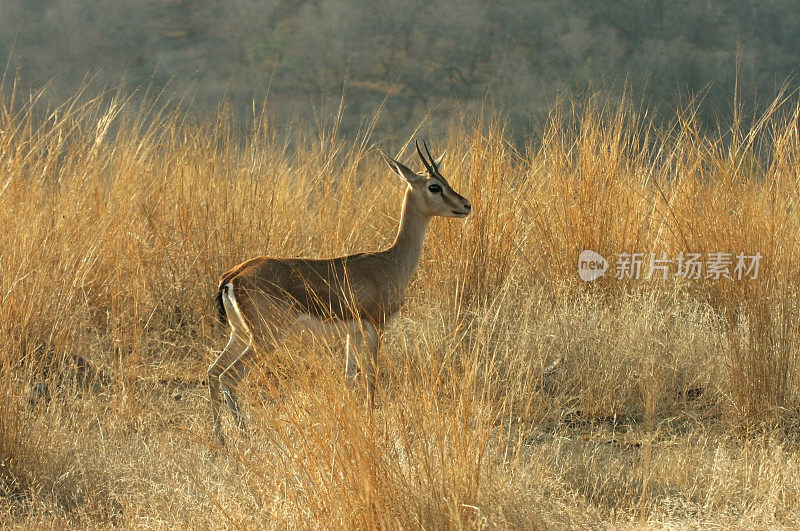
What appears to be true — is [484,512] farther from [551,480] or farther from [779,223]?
[779,223]

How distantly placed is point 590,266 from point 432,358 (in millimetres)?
2748

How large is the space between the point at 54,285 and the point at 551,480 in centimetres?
223

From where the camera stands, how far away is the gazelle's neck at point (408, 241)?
13.2ft

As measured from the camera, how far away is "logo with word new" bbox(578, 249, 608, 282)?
5.04 m

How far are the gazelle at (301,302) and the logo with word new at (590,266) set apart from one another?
4.24ft

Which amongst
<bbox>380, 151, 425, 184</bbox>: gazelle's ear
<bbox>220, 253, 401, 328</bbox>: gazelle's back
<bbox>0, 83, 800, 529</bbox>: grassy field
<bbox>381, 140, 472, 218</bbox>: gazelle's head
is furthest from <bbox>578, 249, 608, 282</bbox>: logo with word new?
<bbox>220, 253, 401, 328</bbox>: gazelle's back

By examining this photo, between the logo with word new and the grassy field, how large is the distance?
0.04m

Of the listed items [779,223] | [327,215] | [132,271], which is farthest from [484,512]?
[327,215]

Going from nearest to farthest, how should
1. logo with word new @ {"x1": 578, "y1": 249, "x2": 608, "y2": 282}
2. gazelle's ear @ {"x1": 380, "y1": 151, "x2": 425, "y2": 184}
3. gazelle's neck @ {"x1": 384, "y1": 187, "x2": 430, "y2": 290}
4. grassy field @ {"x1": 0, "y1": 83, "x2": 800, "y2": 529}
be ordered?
1. grassy field @ {"x1": 0, "y1": 83, "x2": 800, "y2": 529}
2. gazelle's ear @ {"x1": 380, "y1": 151, "x2": 425, "y2": 184}
3. gazelle's neck @ {"x1": 384, "y1": 187, "x2": 430, "y2": 290}
4. logo with word new @ {"x1": 578, "y1": 249, "x2": 608, "y2": 282}

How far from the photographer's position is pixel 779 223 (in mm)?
3822

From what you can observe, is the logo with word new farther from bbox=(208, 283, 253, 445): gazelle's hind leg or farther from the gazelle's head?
bbox=(208, 283, 253, 445): gazelle's hind leg

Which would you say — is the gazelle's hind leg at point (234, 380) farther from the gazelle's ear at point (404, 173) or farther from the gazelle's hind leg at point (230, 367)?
the gazelle's ear at point (404, 173)

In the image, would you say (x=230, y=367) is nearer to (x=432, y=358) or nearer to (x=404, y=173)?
(x=404, y=173)

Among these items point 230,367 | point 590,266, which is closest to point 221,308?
point 230,367
